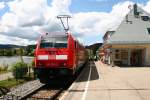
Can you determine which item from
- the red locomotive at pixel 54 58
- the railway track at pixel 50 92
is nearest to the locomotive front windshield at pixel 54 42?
the red locomotive at pixel 54 58

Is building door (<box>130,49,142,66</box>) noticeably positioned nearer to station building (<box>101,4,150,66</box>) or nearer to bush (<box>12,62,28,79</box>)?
station building (<box>101,4,150,66</box>)

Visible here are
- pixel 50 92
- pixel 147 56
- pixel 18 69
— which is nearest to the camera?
pixel 50 92

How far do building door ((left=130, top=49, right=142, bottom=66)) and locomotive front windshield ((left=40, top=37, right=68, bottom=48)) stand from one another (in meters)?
31.1

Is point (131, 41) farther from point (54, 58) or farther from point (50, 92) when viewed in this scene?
point (50, 92)

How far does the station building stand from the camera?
49.8 m

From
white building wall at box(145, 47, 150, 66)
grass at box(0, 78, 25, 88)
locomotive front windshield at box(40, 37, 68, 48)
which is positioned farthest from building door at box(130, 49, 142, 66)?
locomotive front windshield at box(40, 37, 68, 48)

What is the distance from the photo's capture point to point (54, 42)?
2320 cm

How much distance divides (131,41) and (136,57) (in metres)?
5.47

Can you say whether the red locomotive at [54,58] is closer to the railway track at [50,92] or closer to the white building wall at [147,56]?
the railway track at [50,92]

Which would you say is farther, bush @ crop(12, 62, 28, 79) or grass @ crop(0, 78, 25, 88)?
bush @ crop(12, 62, 28, 79)

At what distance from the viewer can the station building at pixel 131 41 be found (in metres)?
49.8

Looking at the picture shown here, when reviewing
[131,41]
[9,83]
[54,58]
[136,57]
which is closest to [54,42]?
[54,58]

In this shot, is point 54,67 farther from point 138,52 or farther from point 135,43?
point 138,52

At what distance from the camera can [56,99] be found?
17.6 meters
